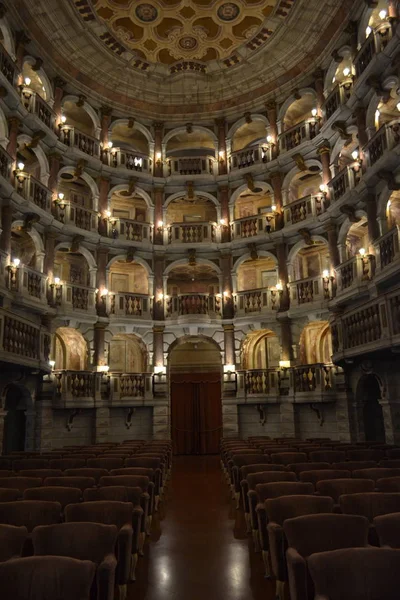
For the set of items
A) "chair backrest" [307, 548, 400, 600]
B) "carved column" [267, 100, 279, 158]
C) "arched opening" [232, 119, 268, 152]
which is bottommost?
"chair backrest" [307, 548, 400, 600]

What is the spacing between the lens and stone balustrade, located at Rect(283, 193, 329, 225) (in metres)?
20.4

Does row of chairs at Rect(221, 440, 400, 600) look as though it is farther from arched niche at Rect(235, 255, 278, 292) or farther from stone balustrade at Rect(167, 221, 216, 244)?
arched niche at Rect(235, 255, 278, 292)

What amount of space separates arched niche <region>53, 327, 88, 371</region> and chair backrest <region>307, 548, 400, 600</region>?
65.8ft

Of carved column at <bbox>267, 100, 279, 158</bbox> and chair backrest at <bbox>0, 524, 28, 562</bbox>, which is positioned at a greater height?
carved column at <bbox>267, 100, 279, 158</bbox>

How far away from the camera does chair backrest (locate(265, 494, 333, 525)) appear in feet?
17.7

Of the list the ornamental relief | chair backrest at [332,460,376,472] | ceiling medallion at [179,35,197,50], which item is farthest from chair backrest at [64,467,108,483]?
ceiling medallion at [179,35,197,50]

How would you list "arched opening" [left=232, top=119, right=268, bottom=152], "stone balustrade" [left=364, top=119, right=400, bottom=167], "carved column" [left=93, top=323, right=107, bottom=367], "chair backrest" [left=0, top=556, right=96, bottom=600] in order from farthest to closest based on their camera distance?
"arched opening" [left=232, top=119, right=268, bottom=152]
"carved column" [left=93, top=323, right=107, bottom=367]
"stone balustrade" [left=364, top=119, right=400, bottom=167]
"chair backrest" [left=0, top=556, right=96, bottom=600]

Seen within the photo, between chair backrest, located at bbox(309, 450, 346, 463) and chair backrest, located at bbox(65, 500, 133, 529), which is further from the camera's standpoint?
chair backrest, located at bbox(309, 450, 346, 463)

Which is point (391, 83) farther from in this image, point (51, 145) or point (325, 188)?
point (51, 145)

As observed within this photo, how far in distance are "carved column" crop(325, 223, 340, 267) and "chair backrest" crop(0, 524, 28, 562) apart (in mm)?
16814

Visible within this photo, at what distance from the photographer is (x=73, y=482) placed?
23.6ft

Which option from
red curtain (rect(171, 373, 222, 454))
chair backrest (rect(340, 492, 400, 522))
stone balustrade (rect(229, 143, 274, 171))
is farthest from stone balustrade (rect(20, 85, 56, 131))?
chair backrest (rect(340, 492, 400, 522))

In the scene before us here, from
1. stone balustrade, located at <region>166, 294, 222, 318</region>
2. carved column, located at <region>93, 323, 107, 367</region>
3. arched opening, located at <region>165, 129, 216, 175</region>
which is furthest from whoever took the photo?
arched opening, located at <region>165, 129, 216, 175</region>

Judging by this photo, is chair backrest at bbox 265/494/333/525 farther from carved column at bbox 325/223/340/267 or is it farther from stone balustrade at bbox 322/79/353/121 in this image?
stone balustrade at bbox 322/79/353/121
